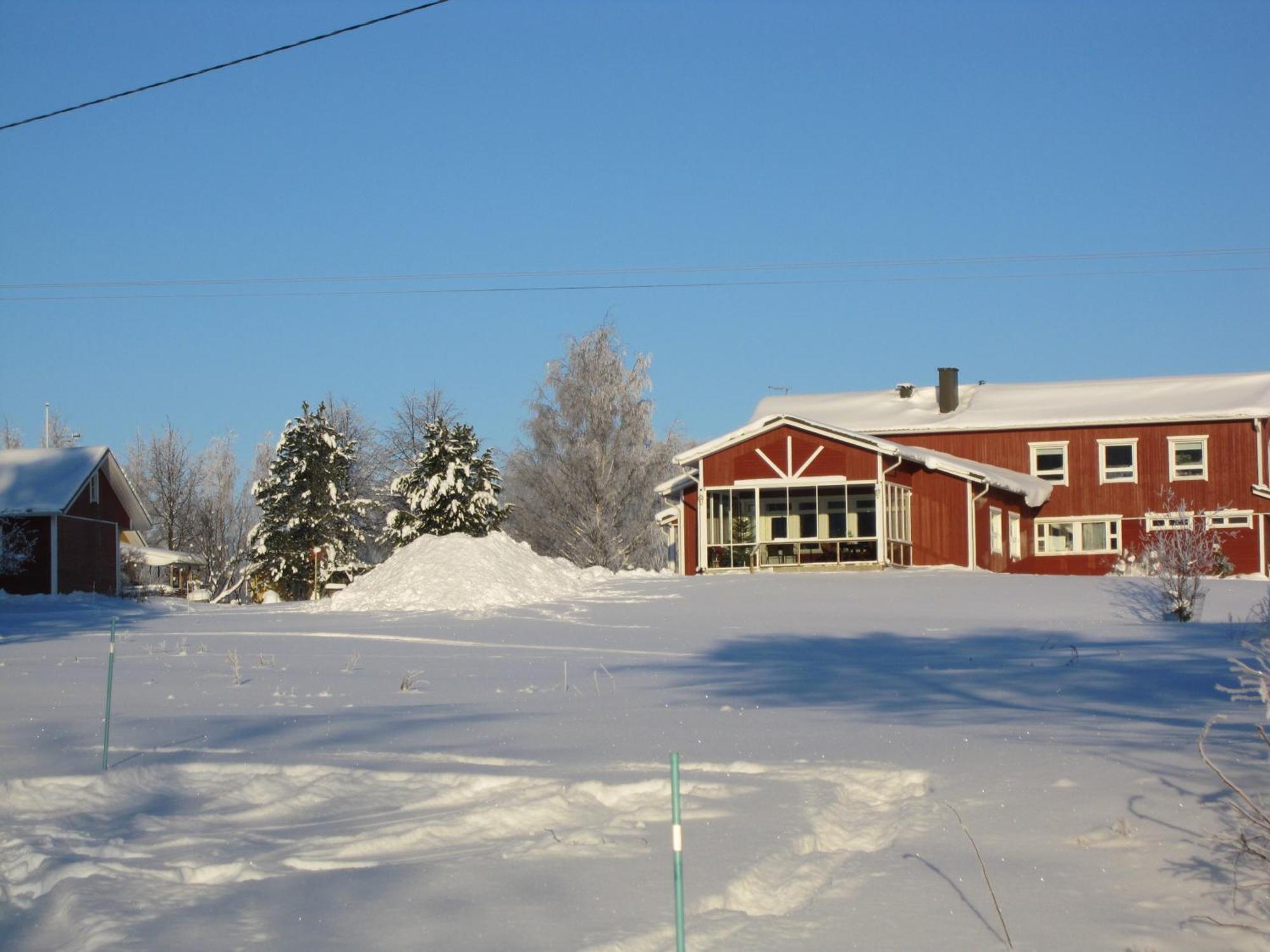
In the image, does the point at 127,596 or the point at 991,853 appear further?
the point at 127,596

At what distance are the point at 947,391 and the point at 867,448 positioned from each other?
10.7 m

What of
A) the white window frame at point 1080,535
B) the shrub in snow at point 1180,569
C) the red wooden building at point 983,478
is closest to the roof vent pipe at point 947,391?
the red wooden building at point 983,478

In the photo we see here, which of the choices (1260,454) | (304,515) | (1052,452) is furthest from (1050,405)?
(304,515)

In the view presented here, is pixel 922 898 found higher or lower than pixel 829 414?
lower

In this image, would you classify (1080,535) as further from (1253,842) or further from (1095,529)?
(1253,842)

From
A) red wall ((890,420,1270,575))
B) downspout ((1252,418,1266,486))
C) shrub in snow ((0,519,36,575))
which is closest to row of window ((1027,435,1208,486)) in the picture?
red wall ((890,420,1270,575))

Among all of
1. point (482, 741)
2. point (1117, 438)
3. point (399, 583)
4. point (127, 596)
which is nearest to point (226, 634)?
point (399, 583)

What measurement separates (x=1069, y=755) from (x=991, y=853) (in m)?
2.35

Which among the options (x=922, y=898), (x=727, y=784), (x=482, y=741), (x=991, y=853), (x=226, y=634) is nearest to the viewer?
(x=922, y=898)

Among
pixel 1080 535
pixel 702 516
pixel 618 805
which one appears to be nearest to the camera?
pixel 618 805

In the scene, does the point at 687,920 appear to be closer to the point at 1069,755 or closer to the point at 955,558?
the point at 1069,755

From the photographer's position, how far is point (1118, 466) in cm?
4356

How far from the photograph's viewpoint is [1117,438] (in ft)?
143

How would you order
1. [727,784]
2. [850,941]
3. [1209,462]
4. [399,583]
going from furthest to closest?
[1209,462] → [399,583] → [727,784] → [850,941]
